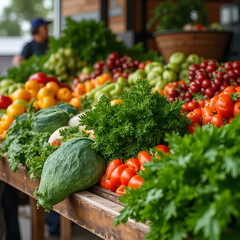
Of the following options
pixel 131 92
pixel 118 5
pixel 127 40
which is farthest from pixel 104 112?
pixel 118 5

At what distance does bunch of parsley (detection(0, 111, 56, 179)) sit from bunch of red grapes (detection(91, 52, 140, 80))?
3.81 ft

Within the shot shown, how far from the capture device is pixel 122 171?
1729 mm

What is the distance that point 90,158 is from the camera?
5.95ft

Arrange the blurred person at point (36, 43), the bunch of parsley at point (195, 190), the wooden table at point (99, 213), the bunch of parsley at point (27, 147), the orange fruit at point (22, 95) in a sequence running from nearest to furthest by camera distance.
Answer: the bunch of parsley at point (195, 190) < the wooden table at point (99, 213) < the bunch of parsley at point (27, 147) < the orange fruit at point (22, 95) < the blurred person at point (36, 43)

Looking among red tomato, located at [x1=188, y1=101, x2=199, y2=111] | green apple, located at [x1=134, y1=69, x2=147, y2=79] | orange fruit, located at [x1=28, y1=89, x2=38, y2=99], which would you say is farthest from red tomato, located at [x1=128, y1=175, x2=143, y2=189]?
orange fruit, located at [x1=28, y1=89, x2=38, y2=99]

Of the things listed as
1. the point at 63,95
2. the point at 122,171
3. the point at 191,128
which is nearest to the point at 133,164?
the point at 122,171

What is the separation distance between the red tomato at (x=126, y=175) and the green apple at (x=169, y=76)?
1410 mm

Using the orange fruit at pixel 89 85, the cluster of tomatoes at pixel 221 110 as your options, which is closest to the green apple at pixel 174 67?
the orange fruit at pixel 89 85

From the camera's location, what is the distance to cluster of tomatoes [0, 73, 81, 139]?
9.58 ft

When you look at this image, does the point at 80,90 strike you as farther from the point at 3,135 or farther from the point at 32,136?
the point at 32,136

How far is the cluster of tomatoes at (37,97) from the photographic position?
2.92 m

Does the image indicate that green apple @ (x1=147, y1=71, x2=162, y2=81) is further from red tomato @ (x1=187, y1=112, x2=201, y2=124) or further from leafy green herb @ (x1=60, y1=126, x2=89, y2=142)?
red tomato @ (x1=187, y1=112, x2=201, y2=124)

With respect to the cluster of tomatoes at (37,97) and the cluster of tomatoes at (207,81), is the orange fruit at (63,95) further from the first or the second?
the cluster of tomatoes at (207,81)

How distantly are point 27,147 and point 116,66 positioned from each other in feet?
5.18
